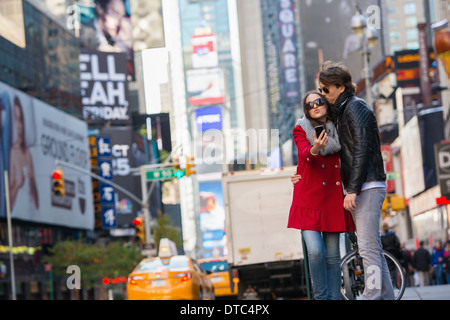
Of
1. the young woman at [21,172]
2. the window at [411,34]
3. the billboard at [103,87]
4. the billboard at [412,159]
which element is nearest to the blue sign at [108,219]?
the billboard at [103,87]

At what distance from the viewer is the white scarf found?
7.51 meters

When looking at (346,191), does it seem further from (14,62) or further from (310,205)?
(14,62)

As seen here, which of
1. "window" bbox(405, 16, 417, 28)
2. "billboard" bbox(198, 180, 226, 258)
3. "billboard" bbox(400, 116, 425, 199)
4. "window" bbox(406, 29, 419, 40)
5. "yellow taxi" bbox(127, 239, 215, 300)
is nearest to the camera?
"yellow taxi" bbox(127, 239, 215, 300)

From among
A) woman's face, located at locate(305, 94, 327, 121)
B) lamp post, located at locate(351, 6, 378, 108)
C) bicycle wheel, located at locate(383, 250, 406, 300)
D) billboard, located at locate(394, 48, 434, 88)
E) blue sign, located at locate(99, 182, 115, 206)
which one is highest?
billboard, located at locate(394, 48, 434, 88)

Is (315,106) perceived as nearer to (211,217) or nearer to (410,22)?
(410,22)

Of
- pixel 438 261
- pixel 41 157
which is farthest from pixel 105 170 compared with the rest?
pixel 438 261

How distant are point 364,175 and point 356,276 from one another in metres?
2.28

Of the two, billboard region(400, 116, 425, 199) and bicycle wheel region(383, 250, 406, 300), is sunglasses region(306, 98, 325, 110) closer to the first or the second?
bicycle wheel region(383, 250, 406, 300)

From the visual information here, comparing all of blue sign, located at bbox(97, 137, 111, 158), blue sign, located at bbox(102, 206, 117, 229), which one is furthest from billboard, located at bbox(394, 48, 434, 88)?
blue sign, located at bbox(102, 206, 117, 229)

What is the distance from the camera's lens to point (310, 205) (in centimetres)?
771

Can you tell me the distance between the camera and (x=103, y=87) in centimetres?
8081

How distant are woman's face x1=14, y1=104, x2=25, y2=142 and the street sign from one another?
22874 mm
